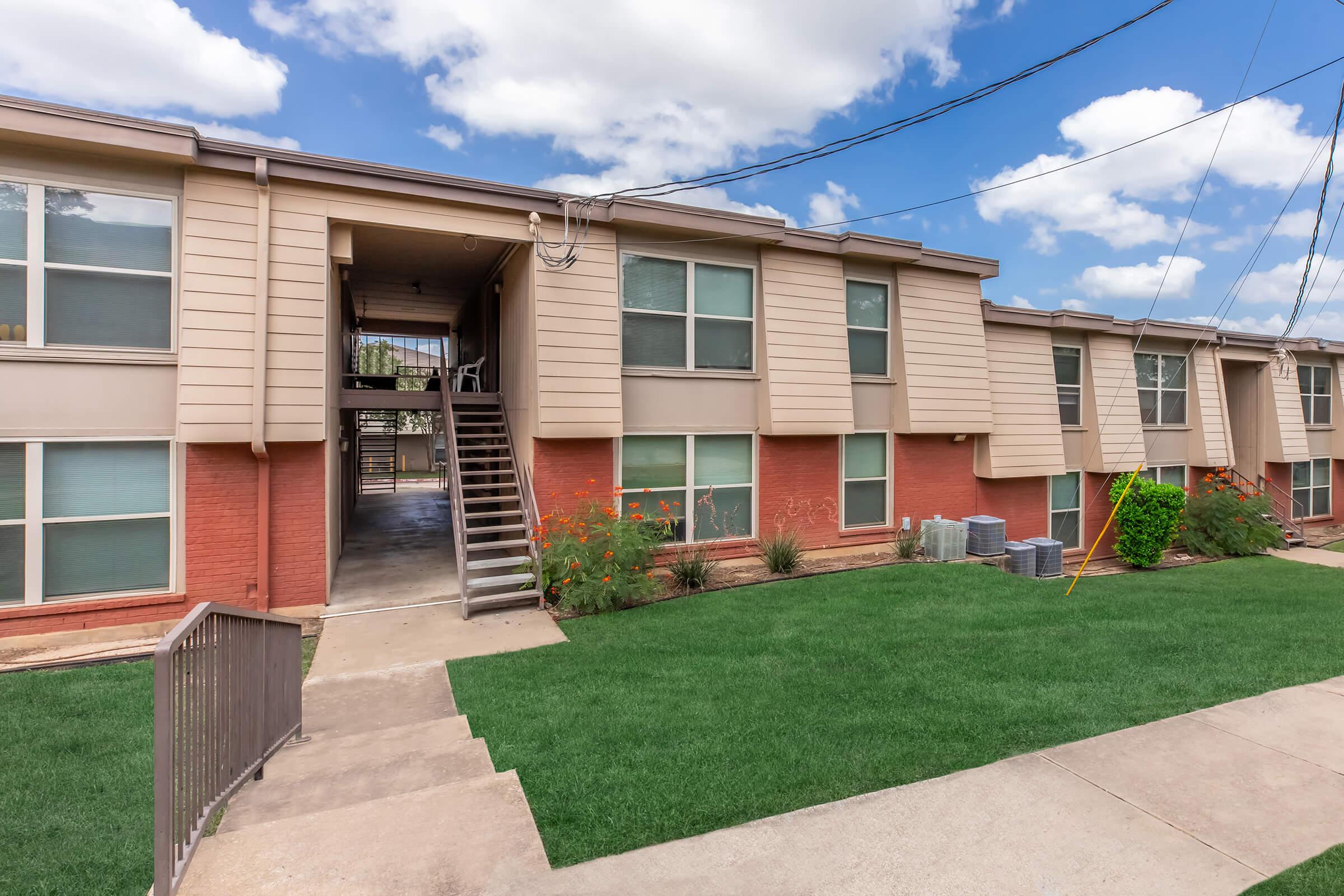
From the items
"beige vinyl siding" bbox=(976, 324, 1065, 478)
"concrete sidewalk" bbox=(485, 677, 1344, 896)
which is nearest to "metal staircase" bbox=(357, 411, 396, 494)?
"beige vinyl siding" bbox=(976, 324, 1065, 478)

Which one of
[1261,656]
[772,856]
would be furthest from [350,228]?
[1261,656]

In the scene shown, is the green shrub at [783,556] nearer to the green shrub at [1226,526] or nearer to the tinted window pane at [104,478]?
the tinted window pane at [104,478]

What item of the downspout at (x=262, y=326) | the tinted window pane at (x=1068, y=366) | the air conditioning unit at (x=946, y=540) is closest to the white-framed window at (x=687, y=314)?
the air conditioning unit at (x=946, y=540)

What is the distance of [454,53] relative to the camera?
49.7ft

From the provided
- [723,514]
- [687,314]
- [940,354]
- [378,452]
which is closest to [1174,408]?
[940,354]

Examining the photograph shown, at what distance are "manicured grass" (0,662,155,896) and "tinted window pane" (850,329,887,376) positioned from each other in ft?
33.4

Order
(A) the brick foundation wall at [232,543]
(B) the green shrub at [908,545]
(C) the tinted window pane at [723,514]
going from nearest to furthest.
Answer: (A) the brick foundation wall at [232,543], (C) the tinted window pane at [723,514], (B) the green shrub at [908,545]

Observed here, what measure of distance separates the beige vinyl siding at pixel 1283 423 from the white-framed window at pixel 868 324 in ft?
41.1

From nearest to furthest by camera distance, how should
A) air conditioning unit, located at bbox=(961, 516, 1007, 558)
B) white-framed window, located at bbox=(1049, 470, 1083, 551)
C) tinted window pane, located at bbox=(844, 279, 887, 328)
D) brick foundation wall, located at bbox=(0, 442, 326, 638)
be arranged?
brick foundation wall, located at bbox=(0, 442, 326, 638)
air conditioning unit, located at bbox=(961, 516, 1007, 558)
tinted window pane, located at bbox=(844, 279, 887, 328)
white-framed window, located at bbox=(1049, 470, 1083, 551)

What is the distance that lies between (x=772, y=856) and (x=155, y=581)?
7.86 metres

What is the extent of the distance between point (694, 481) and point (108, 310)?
752 cm

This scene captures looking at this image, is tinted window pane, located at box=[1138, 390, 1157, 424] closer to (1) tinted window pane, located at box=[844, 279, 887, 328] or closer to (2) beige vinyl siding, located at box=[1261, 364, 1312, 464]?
(2) beige vinyl siding, located at box=[1261, 364, 1312, 464]

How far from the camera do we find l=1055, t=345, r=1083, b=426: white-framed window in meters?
13.6

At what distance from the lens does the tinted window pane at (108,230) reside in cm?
696
